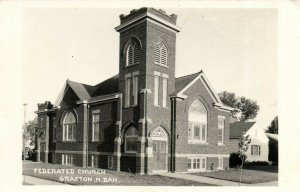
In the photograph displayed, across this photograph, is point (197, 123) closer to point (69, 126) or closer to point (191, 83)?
point (191, 83)

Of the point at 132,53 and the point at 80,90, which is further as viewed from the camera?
the point at 80,90

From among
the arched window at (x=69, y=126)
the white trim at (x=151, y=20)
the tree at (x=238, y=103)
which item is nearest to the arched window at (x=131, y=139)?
the white trim at (x=151, y=20)

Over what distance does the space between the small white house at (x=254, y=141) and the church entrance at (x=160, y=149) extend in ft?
38.2

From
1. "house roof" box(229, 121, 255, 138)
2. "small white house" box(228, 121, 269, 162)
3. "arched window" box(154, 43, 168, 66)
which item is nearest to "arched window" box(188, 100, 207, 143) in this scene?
"arched window" box(154, 43, 168, 66)

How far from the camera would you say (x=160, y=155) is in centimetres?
1861

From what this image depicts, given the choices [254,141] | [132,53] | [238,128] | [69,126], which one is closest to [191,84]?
[132,53]

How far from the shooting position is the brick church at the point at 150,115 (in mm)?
17797

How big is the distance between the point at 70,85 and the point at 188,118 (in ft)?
28.1

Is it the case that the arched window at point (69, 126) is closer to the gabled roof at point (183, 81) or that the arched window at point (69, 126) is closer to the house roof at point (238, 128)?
the gabled roof at point (183, 81)

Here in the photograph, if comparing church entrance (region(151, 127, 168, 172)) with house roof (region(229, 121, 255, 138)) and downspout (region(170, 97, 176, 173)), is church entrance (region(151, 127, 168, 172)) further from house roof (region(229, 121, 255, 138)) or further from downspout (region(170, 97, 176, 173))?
house roof (region(229, 121, 255, 138))

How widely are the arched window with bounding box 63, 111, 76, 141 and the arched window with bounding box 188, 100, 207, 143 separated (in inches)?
318

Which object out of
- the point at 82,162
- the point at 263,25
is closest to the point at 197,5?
the point at 263,25

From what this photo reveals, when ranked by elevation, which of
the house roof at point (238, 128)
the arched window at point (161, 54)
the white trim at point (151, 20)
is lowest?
the house roof at point (238, 128)

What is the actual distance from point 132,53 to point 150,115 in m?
3.42
